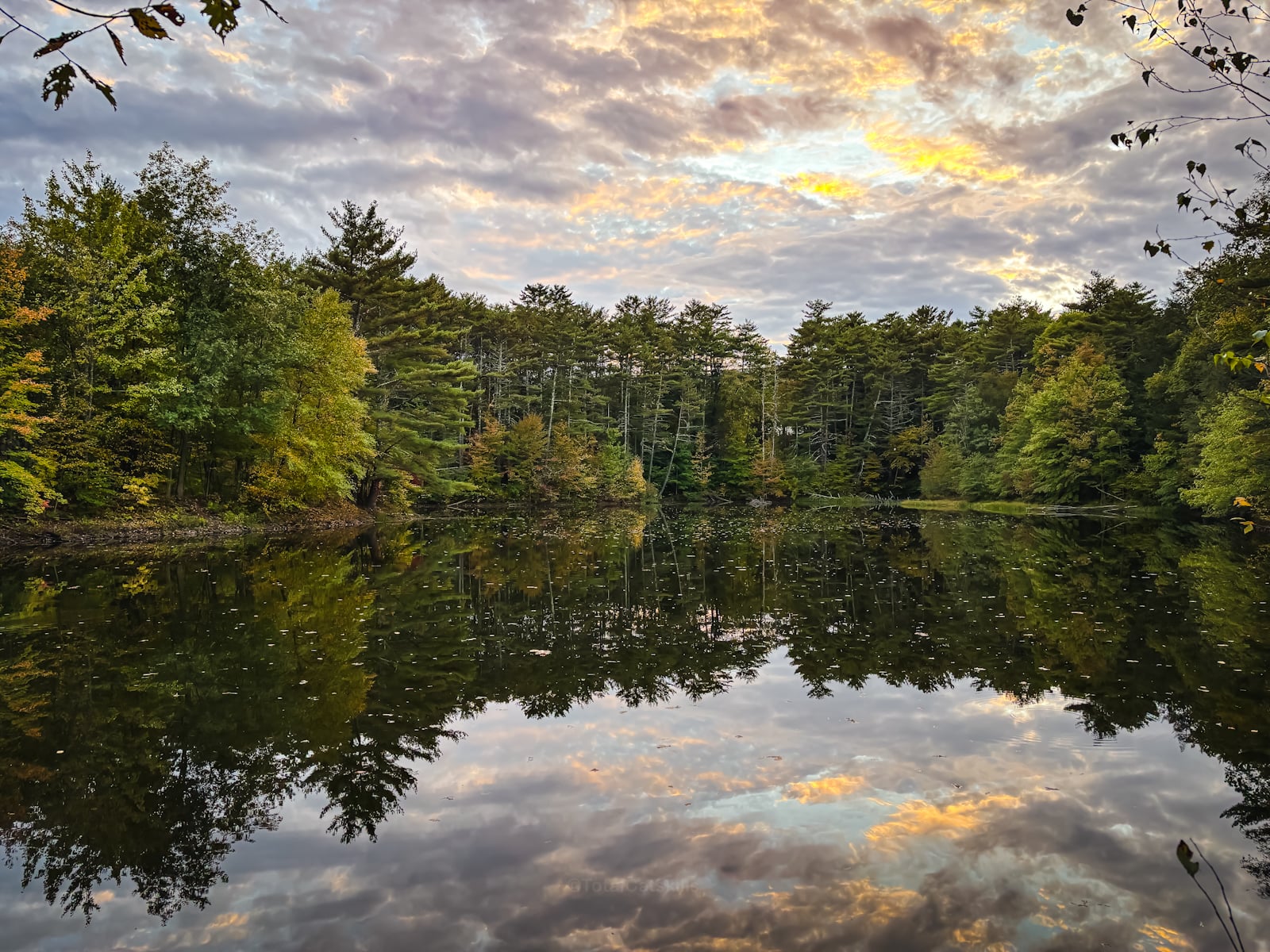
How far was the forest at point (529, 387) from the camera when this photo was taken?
71.2ft

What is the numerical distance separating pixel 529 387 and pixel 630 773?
46353mm

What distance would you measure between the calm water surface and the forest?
2816mm

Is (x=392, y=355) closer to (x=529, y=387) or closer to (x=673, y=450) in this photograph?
(x=529, y=387)

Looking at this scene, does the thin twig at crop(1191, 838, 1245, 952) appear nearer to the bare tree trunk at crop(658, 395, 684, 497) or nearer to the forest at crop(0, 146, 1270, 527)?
the forest at crop(0, 146, 1270, 527)

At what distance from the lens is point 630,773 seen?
555 centimetres

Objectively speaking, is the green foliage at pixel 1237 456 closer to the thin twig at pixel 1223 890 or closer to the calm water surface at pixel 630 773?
the calm water surface at pixel 630 773

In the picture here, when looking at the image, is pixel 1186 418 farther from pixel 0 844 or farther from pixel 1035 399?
pixel 0 844

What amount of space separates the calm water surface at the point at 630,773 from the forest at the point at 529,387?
111 inches

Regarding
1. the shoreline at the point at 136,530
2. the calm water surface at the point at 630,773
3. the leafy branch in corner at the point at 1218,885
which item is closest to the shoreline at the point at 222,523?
the shoreline at the point at 136,530

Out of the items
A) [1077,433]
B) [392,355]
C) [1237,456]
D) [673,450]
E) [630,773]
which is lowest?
[630,773]

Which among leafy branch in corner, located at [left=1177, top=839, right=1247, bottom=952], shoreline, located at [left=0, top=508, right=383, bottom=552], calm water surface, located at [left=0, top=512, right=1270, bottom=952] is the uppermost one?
leafy branch in corner, located at [left=1177, top=839, right=1247, bottom=952]

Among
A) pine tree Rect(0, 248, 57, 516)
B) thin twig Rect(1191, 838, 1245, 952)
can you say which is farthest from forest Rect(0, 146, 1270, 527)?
thin twig Rect(1191, 838, 1245, 952)

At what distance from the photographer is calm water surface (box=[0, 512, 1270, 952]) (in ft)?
12.2

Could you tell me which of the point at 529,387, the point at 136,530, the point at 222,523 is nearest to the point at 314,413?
the point at 222,523
